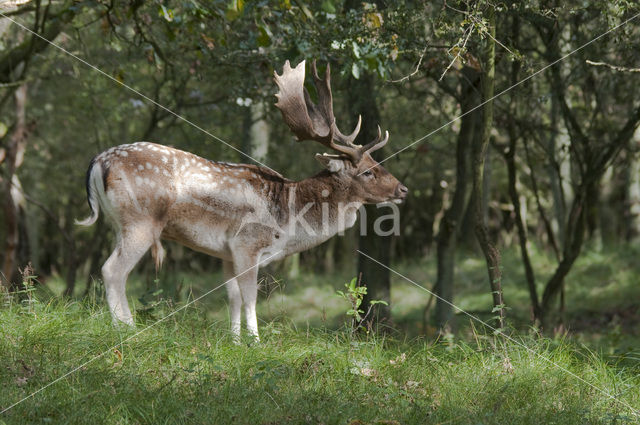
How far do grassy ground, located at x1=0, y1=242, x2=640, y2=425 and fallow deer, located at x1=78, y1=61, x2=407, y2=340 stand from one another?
0.51 meters

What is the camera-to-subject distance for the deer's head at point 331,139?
790 cm

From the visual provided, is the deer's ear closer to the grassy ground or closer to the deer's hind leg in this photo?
the grassy ground

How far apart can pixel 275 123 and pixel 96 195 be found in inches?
218

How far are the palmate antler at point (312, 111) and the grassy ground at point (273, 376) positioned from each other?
6.12 ft

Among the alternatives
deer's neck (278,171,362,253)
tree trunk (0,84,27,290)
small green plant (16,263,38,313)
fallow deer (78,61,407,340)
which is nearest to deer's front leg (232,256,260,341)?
fallow deer (78,61,407,340)

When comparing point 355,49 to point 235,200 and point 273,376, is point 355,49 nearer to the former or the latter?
point 235,200

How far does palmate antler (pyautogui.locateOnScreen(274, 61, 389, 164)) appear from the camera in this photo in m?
7.88

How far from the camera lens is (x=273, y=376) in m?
5.76

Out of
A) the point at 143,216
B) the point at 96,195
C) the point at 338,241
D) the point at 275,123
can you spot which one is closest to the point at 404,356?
the point at 143,216

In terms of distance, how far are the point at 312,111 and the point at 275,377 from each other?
10.9 feet

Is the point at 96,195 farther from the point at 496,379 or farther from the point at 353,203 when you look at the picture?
the point at 496,379

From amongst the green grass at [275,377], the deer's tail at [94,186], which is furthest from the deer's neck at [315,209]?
the deer's tail at [94,186]

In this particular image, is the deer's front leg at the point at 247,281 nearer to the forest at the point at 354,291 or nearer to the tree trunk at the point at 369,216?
the forest at the point at 354,291

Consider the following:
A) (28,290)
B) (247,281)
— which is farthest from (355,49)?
(28,290)
